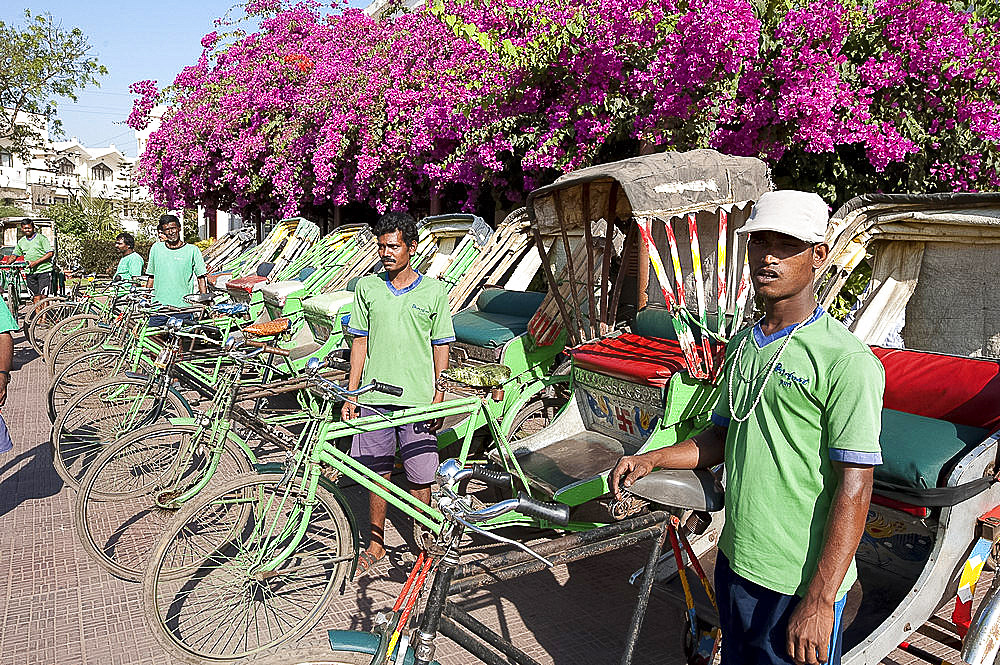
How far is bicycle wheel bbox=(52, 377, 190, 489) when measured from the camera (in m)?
4.90

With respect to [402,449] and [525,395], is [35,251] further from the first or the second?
[402,449]

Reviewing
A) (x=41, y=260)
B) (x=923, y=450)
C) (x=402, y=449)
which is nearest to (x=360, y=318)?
(x=402, y=449)

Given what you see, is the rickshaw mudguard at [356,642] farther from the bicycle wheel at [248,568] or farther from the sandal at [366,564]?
the sandal at [366,564]

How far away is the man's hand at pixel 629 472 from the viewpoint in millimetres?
2377

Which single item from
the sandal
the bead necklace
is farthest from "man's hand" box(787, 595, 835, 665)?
the sandal

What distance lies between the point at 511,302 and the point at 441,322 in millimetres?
2700

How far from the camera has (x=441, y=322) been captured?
170 inches

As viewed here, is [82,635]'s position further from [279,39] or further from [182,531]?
[279,39]

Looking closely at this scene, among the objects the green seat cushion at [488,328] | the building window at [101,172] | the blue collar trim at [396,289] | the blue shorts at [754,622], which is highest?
the building window at [101,172]

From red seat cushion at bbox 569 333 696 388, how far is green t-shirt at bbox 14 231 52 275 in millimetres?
11348

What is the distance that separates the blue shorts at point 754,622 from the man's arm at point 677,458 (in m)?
0.29

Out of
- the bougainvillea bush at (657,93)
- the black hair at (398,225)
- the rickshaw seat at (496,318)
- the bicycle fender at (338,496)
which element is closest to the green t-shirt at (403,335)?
the black hair at (398,225)

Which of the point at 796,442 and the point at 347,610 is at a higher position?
the point at 796,442

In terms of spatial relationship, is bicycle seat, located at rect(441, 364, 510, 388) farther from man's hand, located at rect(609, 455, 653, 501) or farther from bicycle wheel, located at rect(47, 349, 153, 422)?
bicycle wheel, located at rect(47, 349, 153, 422)
